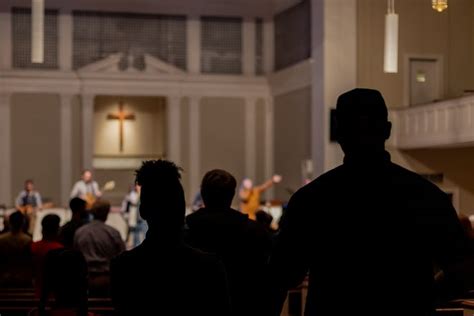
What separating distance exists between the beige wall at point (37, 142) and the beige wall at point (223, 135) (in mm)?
4294

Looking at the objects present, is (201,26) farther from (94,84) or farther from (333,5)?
(333,5)

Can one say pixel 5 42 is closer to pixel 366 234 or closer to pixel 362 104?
pixel 362 104

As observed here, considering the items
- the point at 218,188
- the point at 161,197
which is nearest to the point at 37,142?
the point at 218,188

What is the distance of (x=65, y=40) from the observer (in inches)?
1016

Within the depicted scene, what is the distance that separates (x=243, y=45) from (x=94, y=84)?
4.67m

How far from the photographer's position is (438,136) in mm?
18594

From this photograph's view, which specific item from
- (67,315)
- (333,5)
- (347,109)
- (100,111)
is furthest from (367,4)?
(347,109)

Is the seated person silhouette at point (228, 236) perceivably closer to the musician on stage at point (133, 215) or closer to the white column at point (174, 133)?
the musician on stage at point (133, 215)

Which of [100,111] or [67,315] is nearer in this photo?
[67,315]

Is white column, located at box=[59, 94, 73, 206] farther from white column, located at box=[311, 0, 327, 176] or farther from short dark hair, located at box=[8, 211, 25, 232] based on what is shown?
short dark hair, located at box=[8, 211, 25, 232]

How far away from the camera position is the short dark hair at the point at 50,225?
7.55m

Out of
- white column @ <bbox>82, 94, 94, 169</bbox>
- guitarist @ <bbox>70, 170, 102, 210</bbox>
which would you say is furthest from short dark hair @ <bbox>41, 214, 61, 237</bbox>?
white column @ <bbox>82, 94, 94, 169</bbox>

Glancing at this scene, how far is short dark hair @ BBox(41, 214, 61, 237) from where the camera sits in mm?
7555

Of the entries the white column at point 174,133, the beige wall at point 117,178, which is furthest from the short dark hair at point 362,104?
the beige wall at point 117,178
